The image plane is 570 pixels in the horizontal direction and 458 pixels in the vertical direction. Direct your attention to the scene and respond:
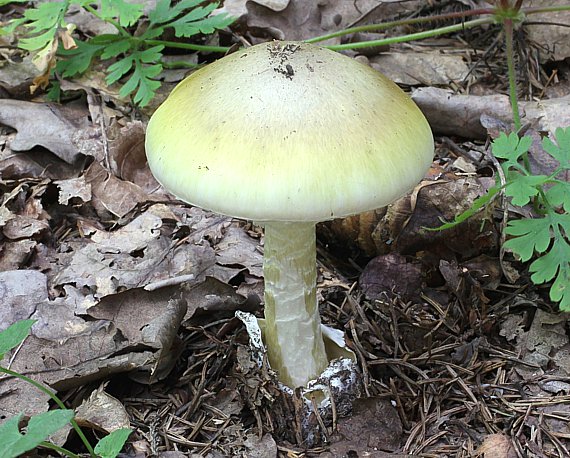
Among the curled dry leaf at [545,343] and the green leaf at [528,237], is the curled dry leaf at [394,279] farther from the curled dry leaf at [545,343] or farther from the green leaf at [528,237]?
the green leaf at [528,237]

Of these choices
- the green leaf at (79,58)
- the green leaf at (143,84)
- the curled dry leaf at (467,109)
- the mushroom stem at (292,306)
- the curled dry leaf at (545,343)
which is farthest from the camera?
the green leaf at (79,58)

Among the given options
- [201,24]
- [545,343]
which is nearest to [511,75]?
[545,343]

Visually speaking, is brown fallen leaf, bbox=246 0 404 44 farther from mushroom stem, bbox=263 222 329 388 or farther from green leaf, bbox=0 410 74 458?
green leaf, bbox=0 410 74 458

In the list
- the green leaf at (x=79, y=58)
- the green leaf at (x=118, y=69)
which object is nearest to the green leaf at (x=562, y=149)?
the green leaf at (x=118, y=69)

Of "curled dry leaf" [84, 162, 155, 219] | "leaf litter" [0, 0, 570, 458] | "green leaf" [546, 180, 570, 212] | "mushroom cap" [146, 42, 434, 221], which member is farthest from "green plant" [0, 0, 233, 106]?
"green leaf" [546, 180, 570, 212]

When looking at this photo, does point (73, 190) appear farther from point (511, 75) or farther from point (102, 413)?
point (511, 75)
